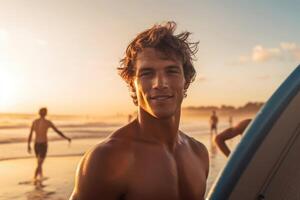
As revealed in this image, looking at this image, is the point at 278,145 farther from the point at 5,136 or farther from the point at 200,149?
the point at 5,136

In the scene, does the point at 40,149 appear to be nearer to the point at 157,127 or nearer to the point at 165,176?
the point at 157,127

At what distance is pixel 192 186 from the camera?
76.6 inches

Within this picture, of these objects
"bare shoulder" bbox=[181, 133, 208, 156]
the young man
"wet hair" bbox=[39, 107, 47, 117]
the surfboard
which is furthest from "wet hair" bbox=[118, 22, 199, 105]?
"wet hair" bbox=[39, 107, 47, 117]

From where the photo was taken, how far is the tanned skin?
1.62 metres

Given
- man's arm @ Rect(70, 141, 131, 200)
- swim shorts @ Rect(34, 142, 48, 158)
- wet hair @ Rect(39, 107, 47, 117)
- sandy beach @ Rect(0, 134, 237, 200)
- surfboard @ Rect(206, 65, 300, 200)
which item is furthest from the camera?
swim shorts @ Rect(34, 142, 48, 158)

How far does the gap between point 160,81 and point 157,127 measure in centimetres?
35

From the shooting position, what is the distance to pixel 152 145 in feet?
6.27

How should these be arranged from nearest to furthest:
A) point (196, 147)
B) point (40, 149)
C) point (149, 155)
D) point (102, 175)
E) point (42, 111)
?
point (102, 175), point (149, 155), point (196, 147), point (42, 111), point (40, 149)

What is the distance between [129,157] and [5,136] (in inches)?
1415

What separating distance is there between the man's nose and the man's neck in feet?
0.79

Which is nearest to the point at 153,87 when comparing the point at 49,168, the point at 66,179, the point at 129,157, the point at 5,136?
the point at 129,157

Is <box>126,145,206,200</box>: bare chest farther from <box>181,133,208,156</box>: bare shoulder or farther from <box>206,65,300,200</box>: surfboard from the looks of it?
<box>206,65,300,200</box>: surfboard

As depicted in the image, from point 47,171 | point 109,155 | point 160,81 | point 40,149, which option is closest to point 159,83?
point 160,81

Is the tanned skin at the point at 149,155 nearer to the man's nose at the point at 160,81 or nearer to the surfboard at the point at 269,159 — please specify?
the man's nose at the point at 160,81
